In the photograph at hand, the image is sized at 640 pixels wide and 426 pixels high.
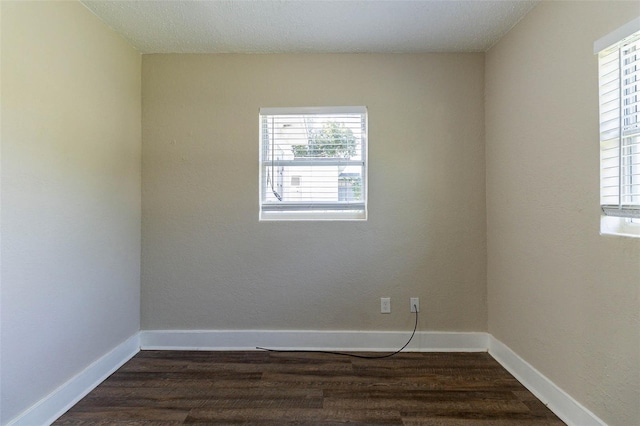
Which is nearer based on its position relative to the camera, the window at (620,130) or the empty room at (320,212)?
the window at (620,130)

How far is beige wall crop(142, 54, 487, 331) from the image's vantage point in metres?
2.30

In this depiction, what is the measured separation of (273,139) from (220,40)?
2.52 ft

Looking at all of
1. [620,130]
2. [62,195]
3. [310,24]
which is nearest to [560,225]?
[620,130]

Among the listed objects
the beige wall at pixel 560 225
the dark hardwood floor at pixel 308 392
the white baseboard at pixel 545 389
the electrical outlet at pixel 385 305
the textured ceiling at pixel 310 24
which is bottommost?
the dark hardwood floor at pixel 308 392

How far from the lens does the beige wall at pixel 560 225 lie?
130 cm

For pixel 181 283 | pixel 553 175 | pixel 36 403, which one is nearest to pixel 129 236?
pixel 181 283

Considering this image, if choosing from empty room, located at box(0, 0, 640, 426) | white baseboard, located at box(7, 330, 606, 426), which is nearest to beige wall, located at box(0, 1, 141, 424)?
empty room, located at box(0, 0, 640, 426)

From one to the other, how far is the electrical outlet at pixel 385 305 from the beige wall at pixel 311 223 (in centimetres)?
4

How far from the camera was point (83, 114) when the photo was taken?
70.6 inches

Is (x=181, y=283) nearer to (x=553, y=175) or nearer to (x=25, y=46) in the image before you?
(x=25, y=46)

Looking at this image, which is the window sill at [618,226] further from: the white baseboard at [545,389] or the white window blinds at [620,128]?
the white baseboard at [545,389]

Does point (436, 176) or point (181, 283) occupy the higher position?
point (436, 176)

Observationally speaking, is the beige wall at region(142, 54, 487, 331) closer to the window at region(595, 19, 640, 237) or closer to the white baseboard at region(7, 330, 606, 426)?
A: the white baseboard at region(7, 330, 606, 426)

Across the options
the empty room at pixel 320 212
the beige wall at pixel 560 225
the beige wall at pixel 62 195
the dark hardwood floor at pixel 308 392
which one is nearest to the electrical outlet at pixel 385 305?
the empty room at pixel 320 212
